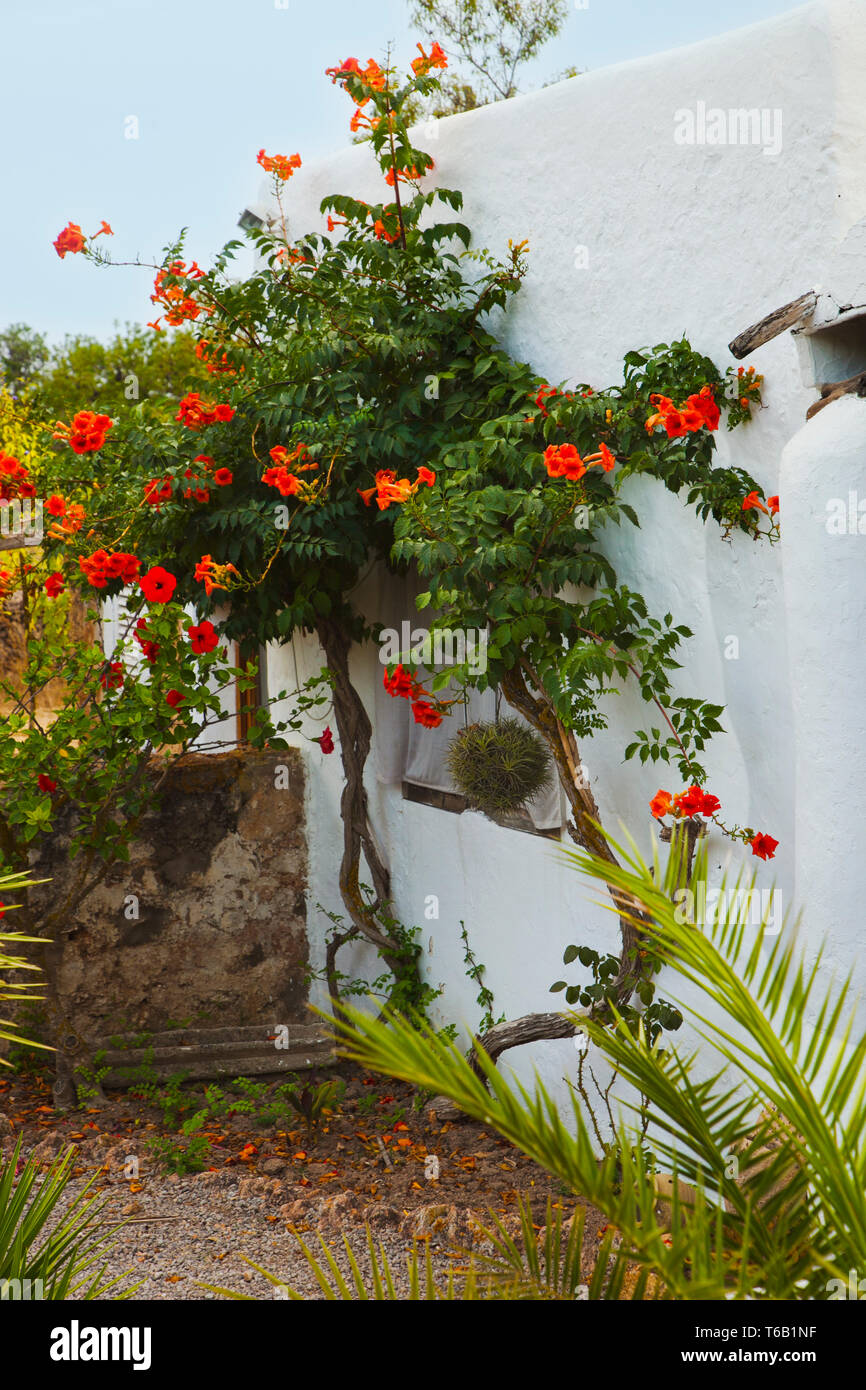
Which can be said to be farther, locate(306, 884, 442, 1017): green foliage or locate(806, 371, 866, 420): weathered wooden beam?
locate(306, 884, 442, 1017): green foliage

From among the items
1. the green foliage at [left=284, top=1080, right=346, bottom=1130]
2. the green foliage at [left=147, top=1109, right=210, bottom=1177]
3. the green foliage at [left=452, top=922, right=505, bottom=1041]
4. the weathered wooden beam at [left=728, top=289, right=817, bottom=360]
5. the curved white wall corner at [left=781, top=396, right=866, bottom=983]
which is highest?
the weathered wooden beam at [left=728, top=289, right=817, bottom=360]

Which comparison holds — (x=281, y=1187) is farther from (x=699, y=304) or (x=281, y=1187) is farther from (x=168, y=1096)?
(x=699, y=304)

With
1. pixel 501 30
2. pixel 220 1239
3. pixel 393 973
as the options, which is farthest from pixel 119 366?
pixel 220 1239

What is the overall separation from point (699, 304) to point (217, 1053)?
4053 millimetres

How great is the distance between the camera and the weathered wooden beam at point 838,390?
2.81m

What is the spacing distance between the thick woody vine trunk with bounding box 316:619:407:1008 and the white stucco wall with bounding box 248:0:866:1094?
2.64 feet

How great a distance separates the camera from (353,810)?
5.77 metres

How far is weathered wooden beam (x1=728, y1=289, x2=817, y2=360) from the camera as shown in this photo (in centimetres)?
284

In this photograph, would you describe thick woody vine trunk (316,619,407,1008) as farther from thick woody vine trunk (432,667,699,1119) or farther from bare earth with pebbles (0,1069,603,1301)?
thick woody vine trunk (432,667,699,1119)

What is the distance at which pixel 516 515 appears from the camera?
3.97m

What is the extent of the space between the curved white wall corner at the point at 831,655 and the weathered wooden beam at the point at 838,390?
3 centimetres

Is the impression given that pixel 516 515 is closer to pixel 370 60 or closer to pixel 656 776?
pixel 656 776

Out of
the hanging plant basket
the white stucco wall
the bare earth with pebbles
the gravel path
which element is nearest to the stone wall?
the bare earth with pebbles

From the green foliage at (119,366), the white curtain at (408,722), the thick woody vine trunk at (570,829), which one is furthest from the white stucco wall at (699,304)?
the green foliage at (119,366)
